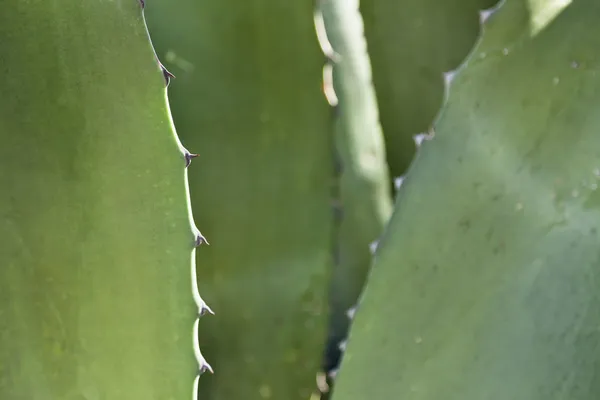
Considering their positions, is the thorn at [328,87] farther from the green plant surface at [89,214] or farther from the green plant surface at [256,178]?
the green plant surface at [89,214]

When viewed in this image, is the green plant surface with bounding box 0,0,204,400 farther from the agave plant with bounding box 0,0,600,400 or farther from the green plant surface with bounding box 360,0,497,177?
the green plant surface with bounding box 360,0,497,177

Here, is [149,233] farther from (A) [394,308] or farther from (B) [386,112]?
(B) [386,112]

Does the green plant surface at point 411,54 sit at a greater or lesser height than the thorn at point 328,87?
lesser

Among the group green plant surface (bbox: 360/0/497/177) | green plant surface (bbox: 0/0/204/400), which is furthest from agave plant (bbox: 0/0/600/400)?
green plant surface (bbox: 360/0/497/177)

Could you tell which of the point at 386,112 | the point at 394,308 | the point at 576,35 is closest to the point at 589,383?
the point at 394,308

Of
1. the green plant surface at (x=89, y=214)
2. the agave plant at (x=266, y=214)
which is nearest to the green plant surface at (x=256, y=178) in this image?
the agave plant at (x=266, y=214)

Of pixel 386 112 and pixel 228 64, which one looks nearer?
pixel 228 64

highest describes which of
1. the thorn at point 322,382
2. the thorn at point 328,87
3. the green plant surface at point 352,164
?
the thorn at point 328,87
